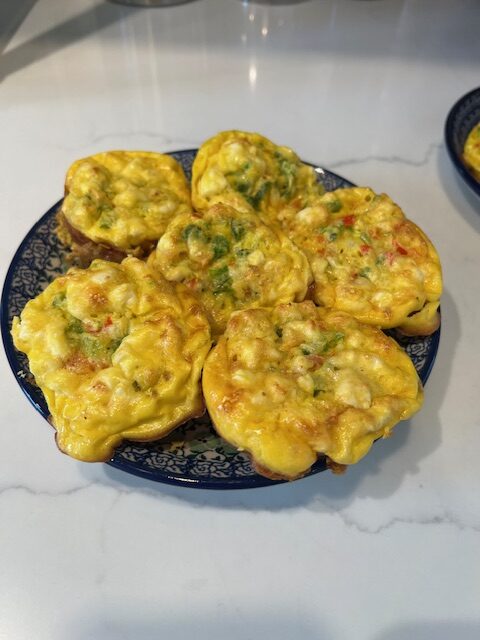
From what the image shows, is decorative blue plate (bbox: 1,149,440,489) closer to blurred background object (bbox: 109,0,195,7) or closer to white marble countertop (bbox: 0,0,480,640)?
white marble countertop (bbox: 0,0,480,640)

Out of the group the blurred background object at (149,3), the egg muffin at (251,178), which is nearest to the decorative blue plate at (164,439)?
the egg muffin at (251,178)

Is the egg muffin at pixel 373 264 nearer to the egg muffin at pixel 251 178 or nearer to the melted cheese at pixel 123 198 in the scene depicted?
the egg muffin at pixel 251 178

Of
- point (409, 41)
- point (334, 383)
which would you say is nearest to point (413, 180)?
point (409, 41)

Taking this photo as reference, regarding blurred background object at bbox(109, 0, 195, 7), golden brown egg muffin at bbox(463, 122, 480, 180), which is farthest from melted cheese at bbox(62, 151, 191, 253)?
blurred background object at bbox(109, 0, 195, 7)

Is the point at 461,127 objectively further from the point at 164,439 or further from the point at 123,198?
the point at 164,439

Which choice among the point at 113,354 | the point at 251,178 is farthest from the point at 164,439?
the point at 251,178
